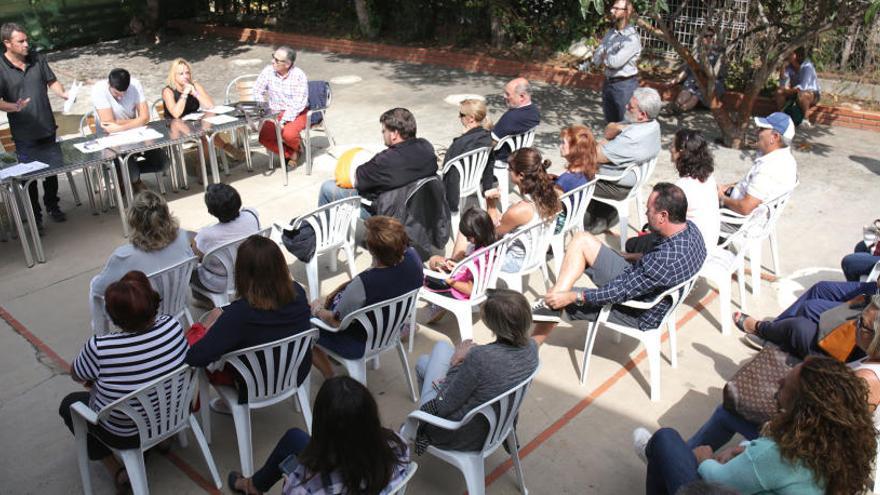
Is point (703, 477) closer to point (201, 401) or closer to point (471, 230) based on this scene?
point (471, 230)

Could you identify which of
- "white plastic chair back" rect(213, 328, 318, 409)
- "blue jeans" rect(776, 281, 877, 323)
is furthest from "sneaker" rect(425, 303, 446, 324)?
"blue jeans" rect(776, 281, 877, 323)

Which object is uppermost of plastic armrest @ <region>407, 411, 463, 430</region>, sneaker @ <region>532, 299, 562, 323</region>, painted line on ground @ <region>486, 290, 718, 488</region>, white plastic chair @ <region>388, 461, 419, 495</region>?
white plastic chair @ <region>388, 461, 419, 495</region>

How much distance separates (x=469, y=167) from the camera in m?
5.76

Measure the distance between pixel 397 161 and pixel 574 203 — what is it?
1216 millimetres

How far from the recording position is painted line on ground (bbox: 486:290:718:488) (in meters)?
3.56

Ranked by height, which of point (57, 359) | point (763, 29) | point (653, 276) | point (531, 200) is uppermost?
point (763, 29)

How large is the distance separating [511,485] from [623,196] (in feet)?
9.16

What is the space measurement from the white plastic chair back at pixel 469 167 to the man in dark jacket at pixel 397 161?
534 millimetres

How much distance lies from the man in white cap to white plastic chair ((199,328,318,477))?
322cm

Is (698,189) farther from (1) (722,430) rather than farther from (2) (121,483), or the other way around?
(2) (121,483)

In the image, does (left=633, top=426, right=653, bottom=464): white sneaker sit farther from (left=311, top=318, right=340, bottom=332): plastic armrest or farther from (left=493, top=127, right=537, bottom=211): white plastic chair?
(left=493, top=127, right=537, bottom=211): white plastic chair

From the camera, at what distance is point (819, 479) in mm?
2434

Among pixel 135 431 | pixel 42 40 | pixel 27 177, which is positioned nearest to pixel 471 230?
pixel 135 431

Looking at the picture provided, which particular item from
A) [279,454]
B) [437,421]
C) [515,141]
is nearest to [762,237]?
[515,141]
